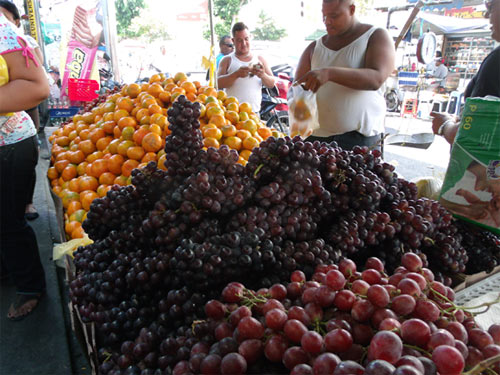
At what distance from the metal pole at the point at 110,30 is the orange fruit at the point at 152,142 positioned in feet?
17.1

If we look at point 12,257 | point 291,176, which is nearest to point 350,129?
point 291,176

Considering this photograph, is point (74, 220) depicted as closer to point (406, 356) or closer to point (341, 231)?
point (341, 231)

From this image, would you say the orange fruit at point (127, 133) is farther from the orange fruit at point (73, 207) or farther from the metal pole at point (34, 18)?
the metal pole at point (34, 18)

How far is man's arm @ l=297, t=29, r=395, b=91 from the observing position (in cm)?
227

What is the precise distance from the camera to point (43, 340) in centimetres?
224

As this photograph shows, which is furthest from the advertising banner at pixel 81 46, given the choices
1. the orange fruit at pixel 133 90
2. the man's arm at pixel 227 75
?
the orange fruit at pixel 133 90

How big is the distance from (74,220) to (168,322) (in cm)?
131

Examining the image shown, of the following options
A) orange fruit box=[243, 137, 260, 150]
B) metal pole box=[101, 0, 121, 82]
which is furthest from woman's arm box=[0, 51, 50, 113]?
metal pole box=[101, 0, 121, 82]

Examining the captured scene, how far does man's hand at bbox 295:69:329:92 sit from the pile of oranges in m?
0.37

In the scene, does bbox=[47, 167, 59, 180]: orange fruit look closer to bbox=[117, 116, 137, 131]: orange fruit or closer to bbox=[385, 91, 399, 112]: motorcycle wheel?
bbox=[117, 116, 137, 131]: orange fruit

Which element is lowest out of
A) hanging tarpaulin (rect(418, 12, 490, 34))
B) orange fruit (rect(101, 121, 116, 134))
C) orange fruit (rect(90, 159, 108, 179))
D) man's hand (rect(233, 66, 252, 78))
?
orange fruit (rect(90, 159, 108, 179))

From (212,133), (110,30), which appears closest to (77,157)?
(212,133)

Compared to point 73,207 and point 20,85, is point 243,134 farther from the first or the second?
point 20,85

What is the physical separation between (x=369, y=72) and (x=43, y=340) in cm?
273
